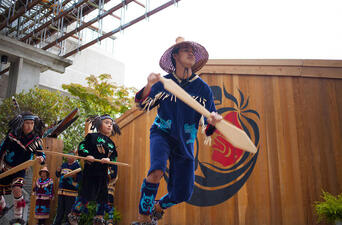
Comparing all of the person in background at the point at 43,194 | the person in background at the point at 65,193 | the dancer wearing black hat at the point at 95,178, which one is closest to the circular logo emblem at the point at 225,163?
the dancer wearing black hat at the point at 95,178

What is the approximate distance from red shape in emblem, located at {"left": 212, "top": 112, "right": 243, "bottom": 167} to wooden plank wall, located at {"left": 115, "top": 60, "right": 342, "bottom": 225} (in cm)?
14

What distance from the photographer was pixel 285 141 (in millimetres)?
4363

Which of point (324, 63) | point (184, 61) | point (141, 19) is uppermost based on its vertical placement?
point (141, 19)

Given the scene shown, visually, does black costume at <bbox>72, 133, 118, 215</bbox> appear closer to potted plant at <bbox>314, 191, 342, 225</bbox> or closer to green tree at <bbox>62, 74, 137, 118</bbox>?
potted plant at <bbox>314, 191, 342, 225</bbox>

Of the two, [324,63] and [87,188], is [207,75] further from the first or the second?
[87,188]

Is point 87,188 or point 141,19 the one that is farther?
point 141,19

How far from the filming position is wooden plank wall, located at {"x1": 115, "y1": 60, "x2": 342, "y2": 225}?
411 cm

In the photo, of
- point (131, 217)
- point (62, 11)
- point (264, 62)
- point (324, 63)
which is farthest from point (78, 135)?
point (324, 63)

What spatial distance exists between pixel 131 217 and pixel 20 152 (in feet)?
6.75

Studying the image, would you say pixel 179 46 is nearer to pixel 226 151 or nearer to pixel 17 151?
pixel 226 151

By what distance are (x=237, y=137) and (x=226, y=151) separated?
7.14 feet

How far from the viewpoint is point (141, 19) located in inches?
439

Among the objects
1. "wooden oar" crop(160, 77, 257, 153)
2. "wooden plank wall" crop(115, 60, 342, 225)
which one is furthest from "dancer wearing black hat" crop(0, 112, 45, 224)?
"wooden oar" crop(160, 77, 257, 153)

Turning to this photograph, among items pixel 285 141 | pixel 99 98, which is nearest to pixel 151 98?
pixel 285 141
